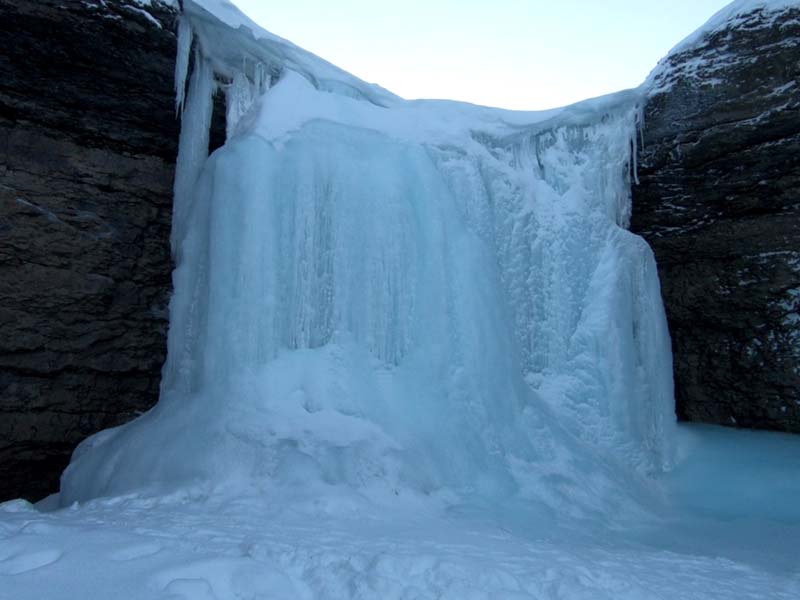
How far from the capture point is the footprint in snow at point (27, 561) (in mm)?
2301

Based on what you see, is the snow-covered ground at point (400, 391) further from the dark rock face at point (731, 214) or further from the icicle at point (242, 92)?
the dark rock face at point (731, 214)

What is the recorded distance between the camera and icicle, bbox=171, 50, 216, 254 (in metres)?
6.14

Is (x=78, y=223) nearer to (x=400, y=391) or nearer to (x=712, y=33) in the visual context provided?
(x=400, y=391)

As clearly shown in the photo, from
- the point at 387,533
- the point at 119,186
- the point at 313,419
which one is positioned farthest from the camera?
the point at 119,186

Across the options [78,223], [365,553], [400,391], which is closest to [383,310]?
[400,391]

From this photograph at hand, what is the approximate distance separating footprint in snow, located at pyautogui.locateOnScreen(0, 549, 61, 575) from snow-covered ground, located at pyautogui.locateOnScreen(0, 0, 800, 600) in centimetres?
1

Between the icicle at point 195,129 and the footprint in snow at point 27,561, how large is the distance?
13.5ft

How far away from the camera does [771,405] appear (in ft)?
22.3

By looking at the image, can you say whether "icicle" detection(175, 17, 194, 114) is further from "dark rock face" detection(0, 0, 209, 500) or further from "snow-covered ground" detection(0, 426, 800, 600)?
"snow-covered ground" detection(0, 426, 800, 600)

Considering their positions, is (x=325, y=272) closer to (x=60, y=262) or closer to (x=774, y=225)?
(x=60, y=262)

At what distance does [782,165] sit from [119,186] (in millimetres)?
6967

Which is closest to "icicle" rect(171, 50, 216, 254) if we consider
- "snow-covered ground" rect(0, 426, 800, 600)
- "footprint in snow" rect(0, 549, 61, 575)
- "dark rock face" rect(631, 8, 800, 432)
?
"snow-covered ground" rect(0, 426, 800, 600)

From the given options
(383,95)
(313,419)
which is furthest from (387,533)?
(383,95)

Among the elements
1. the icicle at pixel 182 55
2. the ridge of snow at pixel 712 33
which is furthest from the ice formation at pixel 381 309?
the ridge of snow at pixel 712 33
